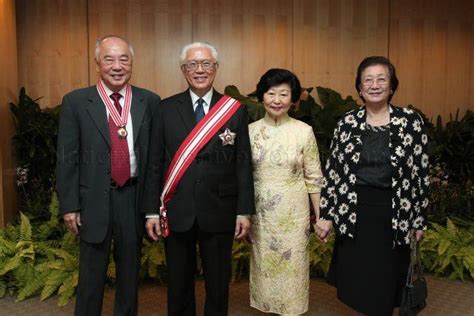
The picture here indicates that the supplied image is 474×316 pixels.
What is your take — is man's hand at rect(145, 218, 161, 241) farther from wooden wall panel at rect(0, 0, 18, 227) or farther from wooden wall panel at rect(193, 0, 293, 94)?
wooden wall panel at rect(193, 0, 293, 94)

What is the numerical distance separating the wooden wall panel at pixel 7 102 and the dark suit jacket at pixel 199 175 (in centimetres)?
221

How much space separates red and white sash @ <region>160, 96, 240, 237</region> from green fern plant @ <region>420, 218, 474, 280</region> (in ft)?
8.49

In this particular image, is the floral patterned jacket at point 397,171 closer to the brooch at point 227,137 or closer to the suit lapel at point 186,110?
the brooch at point 227,137

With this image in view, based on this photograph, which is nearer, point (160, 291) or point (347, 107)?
point (160, 291)

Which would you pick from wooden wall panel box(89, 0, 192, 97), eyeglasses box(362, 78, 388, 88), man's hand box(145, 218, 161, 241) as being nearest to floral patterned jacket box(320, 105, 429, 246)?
eyeglasses box(362, 78, 388, 88)

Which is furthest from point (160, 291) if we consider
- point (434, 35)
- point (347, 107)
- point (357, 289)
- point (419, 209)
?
point (434, 35)

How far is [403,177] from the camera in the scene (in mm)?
2355

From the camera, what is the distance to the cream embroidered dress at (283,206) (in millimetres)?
2734

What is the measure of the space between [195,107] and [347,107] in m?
2.96

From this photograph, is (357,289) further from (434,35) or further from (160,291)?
(434,35)

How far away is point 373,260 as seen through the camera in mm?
2482

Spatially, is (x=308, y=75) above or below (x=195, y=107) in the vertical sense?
above

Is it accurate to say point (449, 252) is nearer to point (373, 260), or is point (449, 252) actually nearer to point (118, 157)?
point (373, 260)

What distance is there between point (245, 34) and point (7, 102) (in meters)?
2.59
